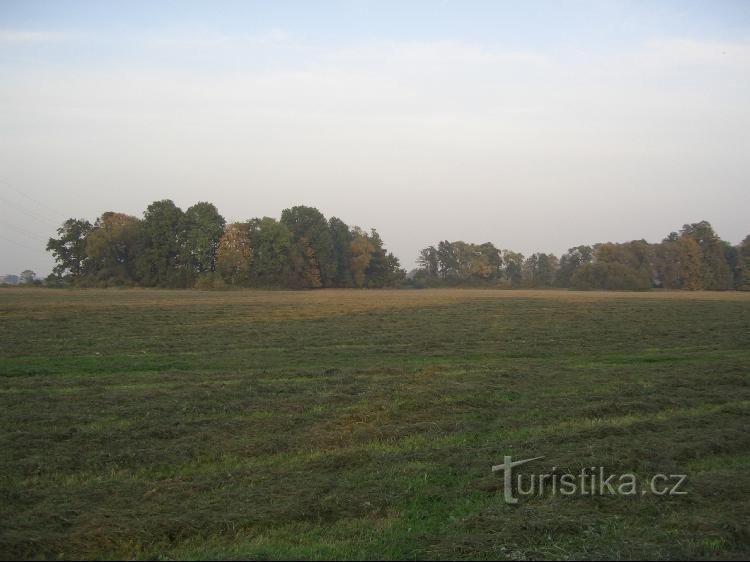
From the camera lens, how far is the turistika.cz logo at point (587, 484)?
271 inches

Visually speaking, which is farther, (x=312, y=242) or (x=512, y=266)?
(x=512, y=266)

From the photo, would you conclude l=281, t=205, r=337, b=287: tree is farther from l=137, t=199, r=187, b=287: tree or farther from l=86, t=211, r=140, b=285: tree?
l=86, t=211, r=140, b=285: tree

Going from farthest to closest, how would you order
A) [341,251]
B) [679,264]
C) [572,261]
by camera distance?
[572,261], [679,264], [341,251]

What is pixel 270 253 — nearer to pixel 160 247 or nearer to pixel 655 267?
pixel 160 247

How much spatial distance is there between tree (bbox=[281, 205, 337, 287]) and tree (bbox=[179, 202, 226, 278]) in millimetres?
13613

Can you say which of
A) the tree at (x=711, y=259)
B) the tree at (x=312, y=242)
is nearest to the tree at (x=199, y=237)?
the tree at (x=312, y=242)

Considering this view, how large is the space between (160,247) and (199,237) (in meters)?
6.62

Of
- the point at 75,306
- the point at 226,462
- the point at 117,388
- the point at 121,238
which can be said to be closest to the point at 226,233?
the point at 121,238

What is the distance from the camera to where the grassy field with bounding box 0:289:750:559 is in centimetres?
571

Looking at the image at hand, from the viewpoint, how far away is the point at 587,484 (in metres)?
7.17

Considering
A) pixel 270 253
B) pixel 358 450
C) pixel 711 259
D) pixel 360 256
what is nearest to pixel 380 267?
pixel 360 256

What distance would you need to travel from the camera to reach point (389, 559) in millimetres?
5312

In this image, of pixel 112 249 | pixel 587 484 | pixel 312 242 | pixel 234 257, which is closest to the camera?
pixel 587 484

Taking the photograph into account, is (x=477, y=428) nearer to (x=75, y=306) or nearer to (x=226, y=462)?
(x=226, y=462)
